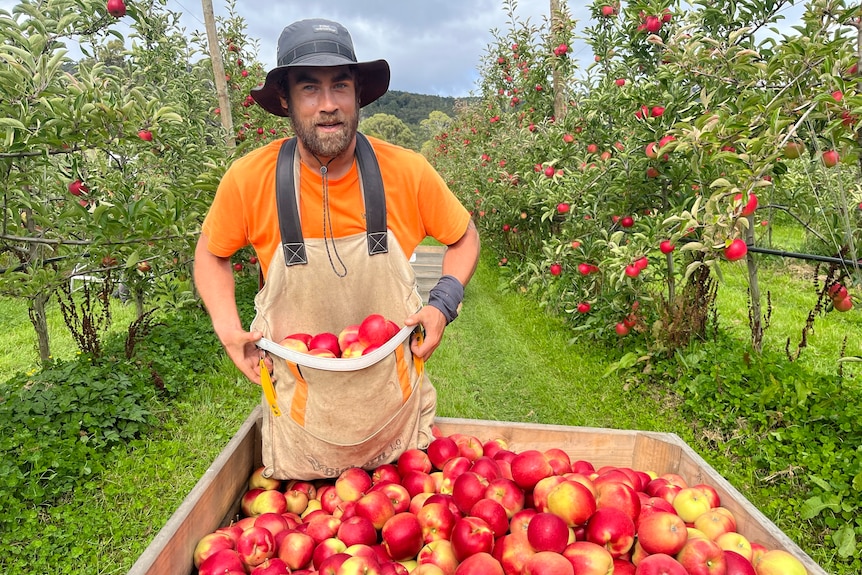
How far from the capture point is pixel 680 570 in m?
1.36

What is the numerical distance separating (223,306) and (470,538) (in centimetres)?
121

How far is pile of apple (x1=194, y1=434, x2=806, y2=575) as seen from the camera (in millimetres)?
1458

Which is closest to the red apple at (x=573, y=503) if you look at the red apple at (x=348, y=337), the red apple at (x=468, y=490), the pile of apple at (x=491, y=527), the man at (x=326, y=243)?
the pile of apple at (x=491, y=527)

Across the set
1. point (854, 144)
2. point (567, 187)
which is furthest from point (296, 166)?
point (567, 187)

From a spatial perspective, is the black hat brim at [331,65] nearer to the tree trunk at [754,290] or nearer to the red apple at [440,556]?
the red apple at [440,556]

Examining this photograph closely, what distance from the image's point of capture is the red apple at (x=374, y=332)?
1883 millimetres

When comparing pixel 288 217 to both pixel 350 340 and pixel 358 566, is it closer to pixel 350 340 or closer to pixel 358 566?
pixel 350 340

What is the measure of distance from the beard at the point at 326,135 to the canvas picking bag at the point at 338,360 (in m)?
0.11

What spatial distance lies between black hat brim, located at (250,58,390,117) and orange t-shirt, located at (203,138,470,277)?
0.17m

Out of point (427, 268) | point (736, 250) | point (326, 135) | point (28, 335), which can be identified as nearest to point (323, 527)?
point (326, 135)

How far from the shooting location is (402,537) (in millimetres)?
1645

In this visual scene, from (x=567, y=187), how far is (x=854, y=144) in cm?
250

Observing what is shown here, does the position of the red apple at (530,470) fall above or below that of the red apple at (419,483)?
above

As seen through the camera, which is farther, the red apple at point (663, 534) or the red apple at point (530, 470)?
the red apple at point (530, 470)
